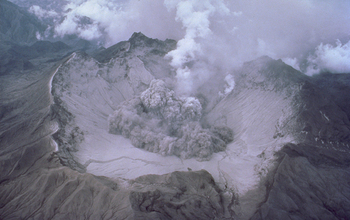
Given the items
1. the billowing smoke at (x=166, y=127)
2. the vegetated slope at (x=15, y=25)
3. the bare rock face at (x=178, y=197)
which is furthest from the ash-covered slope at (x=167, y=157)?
the vegetated slope at (x=15, y=25)

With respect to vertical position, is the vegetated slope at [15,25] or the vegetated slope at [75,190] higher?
the vegetated slope at [15,25]

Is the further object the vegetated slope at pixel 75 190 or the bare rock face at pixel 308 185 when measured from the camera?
the bare rock face at pixel 308 185

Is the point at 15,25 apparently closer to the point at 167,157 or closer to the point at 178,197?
the point at 167,157

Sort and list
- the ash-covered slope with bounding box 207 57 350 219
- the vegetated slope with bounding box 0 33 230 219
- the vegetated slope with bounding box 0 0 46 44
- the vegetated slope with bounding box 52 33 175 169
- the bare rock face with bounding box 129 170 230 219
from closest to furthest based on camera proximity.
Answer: the bare rock face with bounding box 129 170 230 219, the vegetated slope with bounding box 0 33 230 219, the ash-covered slope with bounding box 207 57 350 219, the vegetated slope with bounding box 52 33 175 169, the vegetated slope with bounding box 0 0 46 44

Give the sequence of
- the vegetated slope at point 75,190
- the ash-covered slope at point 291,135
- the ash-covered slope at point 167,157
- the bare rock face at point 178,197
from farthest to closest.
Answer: the ash-covered slope at point 291,135, the ash-covered slope at point 167,157, the vegetated slope at point 75,190, the bare rock face at point 178,197

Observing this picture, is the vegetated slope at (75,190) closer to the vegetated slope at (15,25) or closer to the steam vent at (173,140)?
the steam vent at (173,140)

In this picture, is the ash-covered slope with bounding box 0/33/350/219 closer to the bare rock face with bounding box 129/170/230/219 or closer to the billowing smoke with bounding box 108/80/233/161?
the bare rock face with bounding box 129/170/230/219

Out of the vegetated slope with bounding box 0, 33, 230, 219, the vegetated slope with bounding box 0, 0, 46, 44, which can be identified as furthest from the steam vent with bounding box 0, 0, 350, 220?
the vegetated slope with bounding box 0, 0, 46, 44

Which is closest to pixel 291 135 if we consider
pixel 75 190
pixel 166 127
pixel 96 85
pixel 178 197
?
pixel 178 197

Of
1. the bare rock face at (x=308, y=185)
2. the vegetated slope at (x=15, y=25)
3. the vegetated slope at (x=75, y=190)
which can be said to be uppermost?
the vegetated slope at (x=15, y=25)

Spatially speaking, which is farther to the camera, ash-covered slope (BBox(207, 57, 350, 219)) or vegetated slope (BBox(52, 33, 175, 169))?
vegetated slope (BBox(52, 33, 175, 169))
